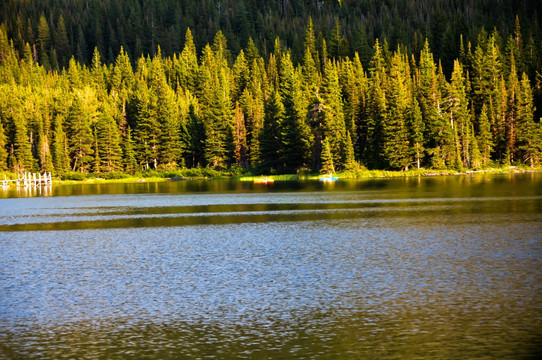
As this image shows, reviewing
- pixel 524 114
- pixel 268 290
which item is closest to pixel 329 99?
pixel 524 114

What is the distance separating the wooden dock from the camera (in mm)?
127812

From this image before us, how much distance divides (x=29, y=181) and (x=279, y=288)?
114210mm

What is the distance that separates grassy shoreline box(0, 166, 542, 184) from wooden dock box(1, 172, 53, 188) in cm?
191

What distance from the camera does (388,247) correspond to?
3588cm

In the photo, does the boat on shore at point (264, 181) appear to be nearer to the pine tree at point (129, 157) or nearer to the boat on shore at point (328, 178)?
the boat on shore at point (328, 178)

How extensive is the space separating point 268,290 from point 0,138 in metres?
128

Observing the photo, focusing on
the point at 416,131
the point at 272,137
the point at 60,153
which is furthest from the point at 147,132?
the point at 416,131

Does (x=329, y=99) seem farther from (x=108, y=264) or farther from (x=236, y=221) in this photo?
(x=108, y=264)

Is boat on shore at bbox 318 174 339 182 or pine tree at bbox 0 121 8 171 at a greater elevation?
pine tree at bbox 0 121 8 171

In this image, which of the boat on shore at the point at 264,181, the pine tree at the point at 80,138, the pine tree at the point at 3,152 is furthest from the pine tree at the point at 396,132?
the pine tree at the point at 3,152

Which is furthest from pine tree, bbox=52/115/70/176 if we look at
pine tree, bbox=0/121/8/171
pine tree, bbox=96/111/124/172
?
pine tree, bbox=0/121/8/171

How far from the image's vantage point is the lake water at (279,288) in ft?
62.3

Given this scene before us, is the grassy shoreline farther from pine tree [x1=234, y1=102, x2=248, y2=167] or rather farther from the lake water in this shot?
the lake water

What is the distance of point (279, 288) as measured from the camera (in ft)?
85.5
